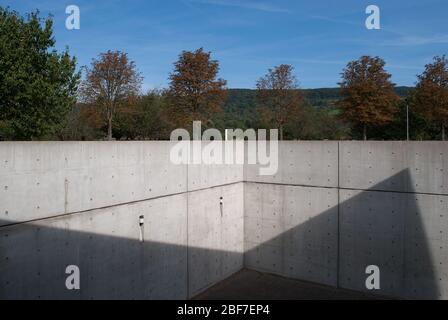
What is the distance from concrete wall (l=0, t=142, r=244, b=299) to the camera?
475cm

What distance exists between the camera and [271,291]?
792cm

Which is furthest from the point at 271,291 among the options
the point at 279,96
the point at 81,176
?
the point at 279,96

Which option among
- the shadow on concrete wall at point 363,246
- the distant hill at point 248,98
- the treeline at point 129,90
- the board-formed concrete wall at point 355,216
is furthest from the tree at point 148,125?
the distant hill at point 248,98

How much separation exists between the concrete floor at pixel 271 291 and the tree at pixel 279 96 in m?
13.2

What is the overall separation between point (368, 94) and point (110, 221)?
18.1 m

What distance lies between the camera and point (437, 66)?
19703mm

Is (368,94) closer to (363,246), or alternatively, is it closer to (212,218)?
(363,246)

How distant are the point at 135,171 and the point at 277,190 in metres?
3.73

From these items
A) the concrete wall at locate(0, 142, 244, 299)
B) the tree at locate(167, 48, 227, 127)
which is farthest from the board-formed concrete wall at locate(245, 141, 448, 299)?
the tree at locate(167, 48, 227, 127)

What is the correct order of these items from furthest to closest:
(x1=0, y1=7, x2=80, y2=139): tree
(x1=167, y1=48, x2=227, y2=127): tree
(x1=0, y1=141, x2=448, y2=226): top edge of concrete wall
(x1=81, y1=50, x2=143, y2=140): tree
Result: 1. (x1=81, y1=50, x2=143, y2=140): tree
2. (x1=167, y1=48, x2=227, y2=127): tree
3. (x1=0, y1=7, x2=80, y2=139): tree
4. (x1=0, y1=141, x2=448, y2=226): top edge of concrete wall

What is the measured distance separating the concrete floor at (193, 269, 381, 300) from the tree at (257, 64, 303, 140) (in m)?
13.2

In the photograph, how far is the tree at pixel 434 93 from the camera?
18.7m
